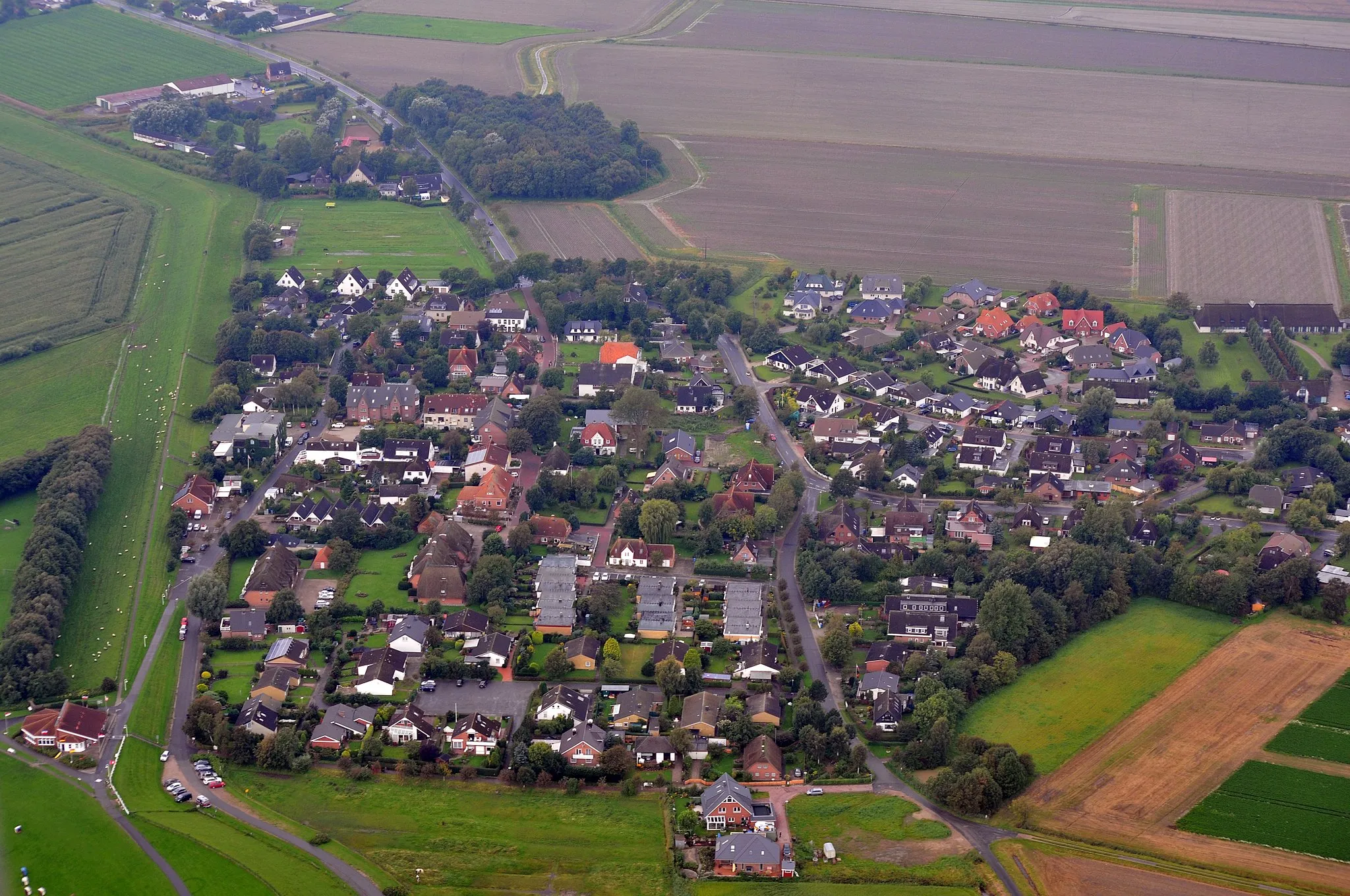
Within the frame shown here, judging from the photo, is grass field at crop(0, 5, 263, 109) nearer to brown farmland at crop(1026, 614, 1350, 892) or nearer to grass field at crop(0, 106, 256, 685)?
grass field at crop(0, 106, 256, 685)

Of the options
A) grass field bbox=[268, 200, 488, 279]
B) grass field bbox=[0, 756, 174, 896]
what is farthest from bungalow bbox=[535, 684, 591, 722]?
grass field bbox=[268, 200, 488, 279]

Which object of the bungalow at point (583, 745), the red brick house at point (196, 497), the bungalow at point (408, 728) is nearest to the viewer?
the bungalow at point (583, 745)

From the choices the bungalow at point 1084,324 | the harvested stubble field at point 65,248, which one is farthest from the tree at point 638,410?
the harvested stubble field at point 65,248

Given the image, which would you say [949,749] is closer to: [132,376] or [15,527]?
[15,527]

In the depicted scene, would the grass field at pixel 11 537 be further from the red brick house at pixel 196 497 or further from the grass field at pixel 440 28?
the grass field at pixel 440 28

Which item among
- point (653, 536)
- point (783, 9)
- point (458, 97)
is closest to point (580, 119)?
point (458, 97)
